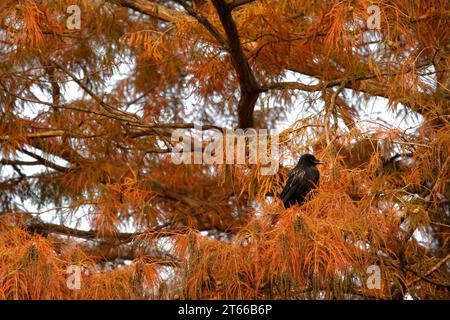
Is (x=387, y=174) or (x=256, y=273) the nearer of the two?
(x=256, y=273)

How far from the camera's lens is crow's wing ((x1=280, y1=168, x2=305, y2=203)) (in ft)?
15.7

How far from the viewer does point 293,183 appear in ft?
15.9

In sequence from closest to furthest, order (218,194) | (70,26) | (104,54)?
(70,26)
(104,54)
(218,194)

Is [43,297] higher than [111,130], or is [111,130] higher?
[111,130]

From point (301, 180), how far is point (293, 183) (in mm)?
67

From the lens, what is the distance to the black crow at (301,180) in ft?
15.7

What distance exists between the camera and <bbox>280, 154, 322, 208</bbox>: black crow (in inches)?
189

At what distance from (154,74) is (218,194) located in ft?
3.69

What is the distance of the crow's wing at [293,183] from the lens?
4789mm

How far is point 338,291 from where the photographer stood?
3881 millimetres

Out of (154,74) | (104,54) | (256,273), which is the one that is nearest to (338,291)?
(256,273)

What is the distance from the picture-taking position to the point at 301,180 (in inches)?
189

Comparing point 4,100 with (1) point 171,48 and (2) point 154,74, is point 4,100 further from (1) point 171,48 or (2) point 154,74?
(2) point 154,74
